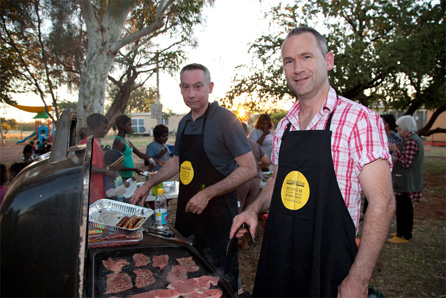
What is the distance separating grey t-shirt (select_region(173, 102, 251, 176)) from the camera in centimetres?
247

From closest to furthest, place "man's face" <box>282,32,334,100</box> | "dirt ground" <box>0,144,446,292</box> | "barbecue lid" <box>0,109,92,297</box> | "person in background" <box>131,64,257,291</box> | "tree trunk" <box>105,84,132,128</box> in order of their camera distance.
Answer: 1. "barbecue lid" <box>0,109,92,297</box>
2. "man's face" <box>282,32,334,100</box>
3. "person in background" <box>131,64,257,291</box>
4. "dirt ground" <box>0,144,446,292</box>
5. "tree trunk" <box>105,84,132,128</box>

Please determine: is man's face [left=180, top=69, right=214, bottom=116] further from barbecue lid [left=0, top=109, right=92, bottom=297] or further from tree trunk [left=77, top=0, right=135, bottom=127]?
tree trunk [left=77, top=0, right=135, bottom=127]

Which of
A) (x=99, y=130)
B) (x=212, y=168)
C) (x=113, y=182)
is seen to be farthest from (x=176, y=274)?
(x=99, y=130)

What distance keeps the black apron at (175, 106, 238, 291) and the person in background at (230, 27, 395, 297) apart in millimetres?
736

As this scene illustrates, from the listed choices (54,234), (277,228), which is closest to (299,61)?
(277,228)

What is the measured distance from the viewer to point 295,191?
1.55m

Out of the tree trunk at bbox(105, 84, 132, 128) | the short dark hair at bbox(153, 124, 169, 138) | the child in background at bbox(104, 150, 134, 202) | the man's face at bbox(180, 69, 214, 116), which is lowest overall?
the child in background at bbox(104, 150, 134, 202)

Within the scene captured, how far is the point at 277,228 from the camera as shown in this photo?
1633mm

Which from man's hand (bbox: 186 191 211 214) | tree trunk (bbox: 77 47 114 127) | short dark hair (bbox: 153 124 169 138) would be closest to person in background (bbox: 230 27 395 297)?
man's hand (bbox: 186 191 211 214)

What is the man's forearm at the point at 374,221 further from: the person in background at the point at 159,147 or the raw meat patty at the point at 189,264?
the person in background at the point at 159,147

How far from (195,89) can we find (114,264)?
158 centimetres

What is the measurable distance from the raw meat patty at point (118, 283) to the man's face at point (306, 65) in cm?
159

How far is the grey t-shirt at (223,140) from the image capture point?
2.47 metres

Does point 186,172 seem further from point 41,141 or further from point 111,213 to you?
point 41,141
